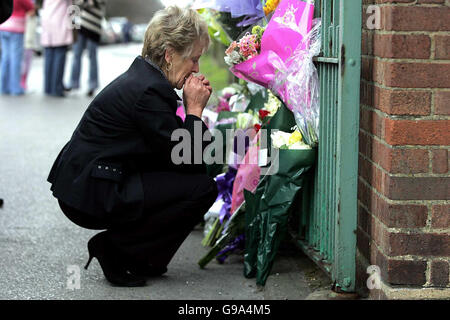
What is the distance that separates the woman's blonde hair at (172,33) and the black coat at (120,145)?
3.0 inches

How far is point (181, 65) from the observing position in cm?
365

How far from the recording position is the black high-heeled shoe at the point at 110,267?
3.72 meters

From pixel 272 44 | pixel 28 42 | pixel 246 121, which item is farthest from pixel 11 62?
pixel 272 44

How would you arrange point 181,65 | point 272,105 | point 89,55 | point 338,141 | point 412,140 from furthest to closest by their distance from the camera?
point 89,55
point 272,105
point 181,65
point 338,141
point 412,140

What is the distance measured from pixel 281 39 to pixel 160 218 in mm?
1011

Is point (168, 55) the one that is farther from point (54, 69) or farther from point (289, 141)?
point (54, 69)

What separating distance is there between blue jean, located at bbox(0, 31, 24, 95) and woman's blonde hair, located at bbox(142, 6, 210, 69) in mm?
8881

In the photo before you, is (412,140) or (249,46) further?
(249,46)

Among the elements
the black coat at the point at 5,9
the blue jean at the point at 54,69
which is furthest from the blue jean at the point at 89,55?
the black coat at the point at 5,9

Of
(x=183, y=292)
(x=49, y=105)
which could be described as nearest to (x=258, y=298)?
(x=183, y=292)

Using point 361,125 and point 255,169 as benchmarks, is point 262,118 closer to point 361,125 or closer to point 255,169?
point 255,169

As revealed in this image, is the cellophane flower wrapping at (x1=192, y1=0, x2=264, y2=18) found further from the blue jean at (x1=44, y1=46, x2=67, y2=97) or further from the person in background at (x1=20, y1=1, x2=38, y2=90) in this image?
the person in background at (x1=20, y1=1, x2=38, y2=90)

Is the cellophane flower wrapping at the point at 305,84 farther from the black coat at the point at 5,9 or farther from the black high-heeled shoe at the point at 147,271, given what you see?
the black coat at the point at 5,9

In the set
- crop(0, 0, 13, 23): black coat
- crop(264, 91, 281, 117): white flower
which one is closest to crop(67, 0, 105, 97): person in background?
crop(0, 0, 13, 23): black coat
